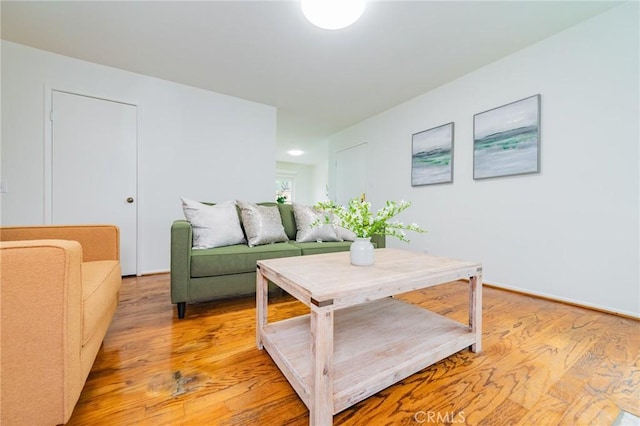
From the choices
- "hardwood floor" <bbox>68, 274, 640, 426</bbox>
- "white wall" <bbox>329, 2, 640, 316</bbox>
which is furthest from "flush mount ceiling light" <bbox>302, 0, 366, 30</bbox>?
"hardwood floor" <bbox>68, 274, 640, 426</bbox>

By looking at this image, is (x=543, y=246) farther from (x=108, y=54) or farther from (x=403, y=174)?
(x=108, y=54)

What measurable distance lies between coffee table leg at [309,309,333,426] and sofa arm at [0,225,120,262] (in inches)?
58.5

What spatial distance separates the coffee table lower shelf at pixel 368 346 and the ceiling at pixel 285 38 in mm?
2222

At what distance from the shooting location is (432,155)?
3133 mm

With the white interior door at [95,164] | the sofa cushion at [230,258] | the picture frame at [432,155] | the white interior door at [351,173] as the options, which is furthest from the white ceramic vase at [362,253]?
the white interior door at [351,173]

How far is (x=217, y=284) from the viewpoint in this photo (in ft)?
5.88

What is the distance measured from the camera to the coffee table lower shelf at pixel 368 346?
0.93 metres

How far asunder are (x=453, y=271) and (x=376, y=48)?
2174 millimetres

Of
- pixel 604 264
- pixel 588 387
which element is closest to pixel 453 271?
pixel 588 387

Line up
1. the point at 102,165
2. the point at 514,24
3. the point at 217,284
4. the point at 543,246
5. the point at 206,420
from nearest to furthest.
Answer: the point at 206,420
the point at 217,284
the point at 514,24
the point at 543,246
the point at 102,165

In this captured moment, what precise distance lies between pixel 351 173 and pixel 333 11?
3.16m

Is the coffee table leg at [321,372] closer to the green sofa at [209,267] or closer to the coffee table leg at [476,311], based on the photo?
the coffee table leg at [476,311]

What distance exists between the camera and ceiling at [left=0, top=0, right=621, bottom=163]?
6.18ft

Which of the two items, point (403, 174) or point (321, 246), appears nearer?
point (321, 246)
